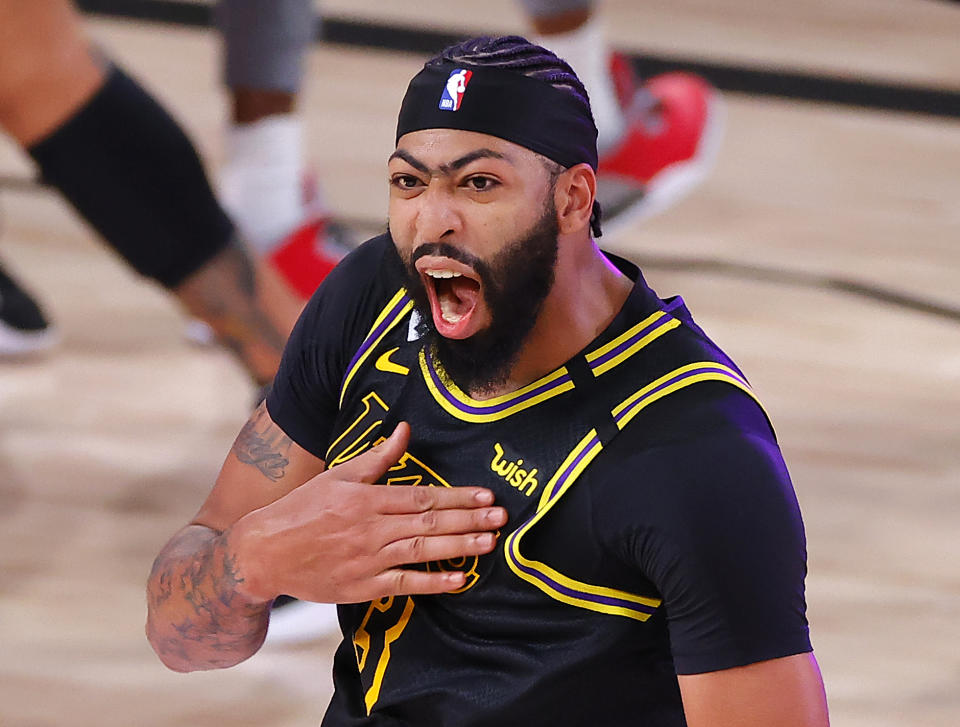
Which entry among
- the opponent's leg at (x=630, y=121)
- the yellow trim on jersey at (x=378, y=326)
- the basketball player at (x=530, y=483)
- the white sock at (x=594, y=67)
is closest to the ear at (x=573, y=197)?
the basketball player at (x=530, y=483)

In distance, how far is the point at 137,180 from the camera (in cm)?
214

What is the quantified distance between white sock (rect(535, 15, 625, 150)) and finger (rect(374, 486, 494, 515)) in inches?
81.3

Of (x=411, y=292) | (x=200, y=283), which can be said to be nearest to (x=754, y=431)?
(x=411, y=292)

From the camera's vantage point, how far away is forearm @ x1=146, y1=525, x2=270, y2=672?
138cm

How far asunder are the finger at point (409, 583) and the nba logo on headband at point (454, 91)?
376 mm

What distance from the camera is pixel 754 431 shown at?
118 centimetres

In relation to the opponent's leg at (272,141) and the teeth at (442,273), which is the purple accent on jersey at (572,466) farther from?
the opponent's leg at (272,141)

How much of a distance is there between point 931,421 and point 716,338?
469 mm

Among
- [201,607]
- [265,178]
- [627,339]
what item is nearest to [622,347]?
[627,339]

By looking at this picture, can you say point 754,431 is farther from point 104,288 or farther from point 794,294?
point 104,288

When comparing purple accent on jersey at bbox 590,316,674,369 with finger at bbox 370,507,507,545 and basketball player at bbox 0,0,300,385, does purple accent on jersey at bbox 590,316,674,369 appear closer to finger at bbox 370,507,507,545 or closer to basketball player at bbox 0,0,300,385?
finger at bbox 370,507,507,545

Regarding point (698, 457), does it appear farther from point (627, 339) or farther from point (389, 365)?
point (389, 365)

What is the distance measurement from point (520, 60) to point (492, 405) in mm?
284

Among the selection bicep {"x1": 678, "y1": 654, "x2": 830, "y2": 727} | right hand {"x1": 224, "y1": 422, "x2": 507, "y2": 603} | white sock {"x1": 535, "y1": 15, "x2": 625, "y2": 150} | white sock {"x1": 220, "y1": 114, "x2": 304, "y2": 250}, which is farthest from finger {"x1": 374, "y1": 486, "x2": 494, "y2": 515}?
white sock {"x1": 535, "y1": 15, "x2": 625, "y2": 150}
